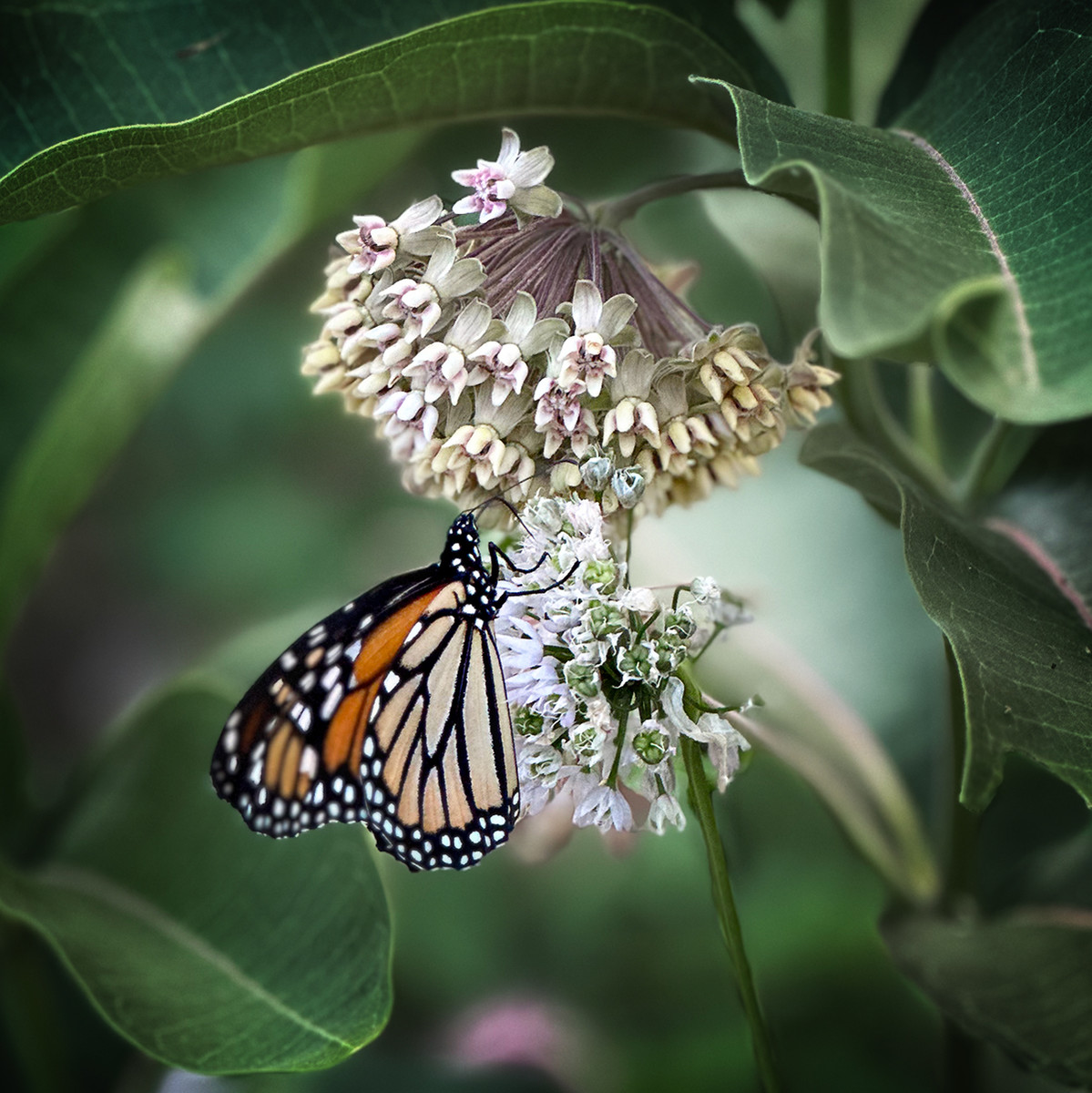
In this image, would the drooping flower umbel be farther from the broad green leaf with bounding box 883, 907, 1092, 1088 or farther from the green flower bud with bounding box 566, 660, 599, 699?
the broad green leaf with bounding box 883, 907, 1092, 1088

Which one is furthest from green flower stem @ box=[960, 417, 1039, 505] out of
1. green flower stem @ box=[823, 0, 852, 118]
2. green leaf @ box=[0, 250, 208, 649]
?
green leaf @ box=[0, 250, 208, 649]

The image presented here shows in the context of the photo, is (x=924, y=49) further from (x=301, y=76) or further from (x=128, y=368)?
(x=128, y=368)

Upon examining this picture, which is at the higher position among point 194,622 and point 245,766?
point 245,766

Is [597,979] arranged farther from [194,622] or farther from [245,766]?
[194,622]

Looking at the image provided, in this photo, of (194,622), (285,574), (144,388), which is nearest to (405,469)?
(144,388)

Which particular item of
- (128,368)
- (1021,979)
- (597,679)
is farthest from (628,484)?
(128,368)
